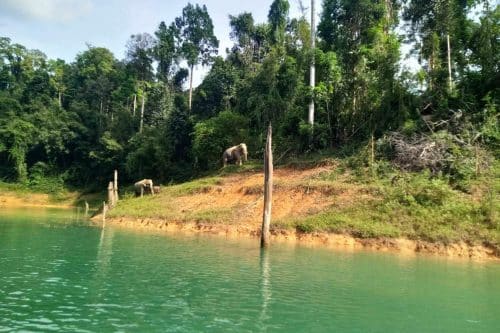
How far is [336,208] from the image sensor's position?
84.5ft

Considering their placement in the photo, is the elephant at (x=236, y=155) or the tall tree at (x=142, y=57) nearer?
the elephant at (x=236, y=155)

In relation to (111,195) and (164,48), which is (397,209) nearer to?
(111,195)

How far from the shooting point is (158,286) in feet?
43.8

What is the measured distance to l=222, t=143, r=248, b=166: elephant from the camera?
126ft

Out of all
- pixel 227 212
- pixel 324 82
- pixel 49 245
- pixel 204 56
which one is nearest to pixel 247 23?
pixel 204 56

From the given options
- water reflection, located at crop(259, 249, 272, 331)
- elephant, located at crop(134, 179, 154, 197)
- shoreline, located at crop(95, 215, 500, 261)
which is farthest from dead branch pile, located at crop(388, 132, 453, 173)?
elephant, located at crop(134, 179, 154, 197)

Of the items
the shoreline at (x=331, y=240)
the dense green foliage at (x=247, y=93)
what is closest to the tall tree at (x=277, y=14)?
the dense green foliage at (x=247, y=93)

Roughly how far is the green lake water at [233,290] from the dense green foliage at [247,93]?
1261 centimetres

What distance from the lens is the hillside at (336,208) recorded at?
886 inches

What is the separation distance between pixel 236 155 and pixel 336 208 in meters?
14.4

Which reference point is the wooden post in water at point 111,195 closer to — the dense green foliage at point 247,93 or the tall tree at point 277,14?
the dense green foliage at point 247,93

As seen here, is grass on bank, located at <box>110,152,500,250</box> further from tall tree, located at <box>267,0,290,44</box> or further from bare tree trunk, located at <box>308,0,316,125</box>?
tall tree, located at <box>267,0,290,44</box>

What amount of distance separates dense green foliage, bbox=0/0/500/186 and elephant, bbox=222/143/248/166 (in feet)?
7.27

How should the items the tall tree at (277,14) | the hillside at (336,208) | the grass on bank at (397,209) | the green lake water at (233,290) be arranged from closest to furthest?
the green lake water at (233,290) → the grass on bank at (397,209) → the hillside at (336,208) → the tall tree at (277,14)
